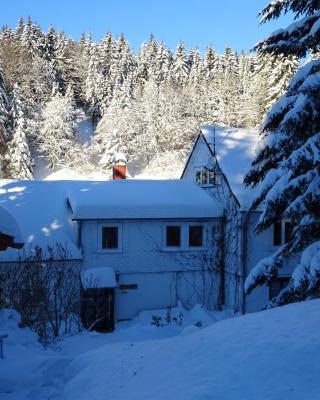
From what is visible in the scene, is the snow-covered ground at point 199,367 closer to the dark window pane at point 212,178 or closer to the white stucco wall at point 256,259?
the white stucco wall at point 256,259

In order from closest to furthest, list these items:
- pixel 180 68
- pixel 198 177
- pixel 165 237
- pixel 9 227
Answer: pixel 9 227 → pixel 165 237 → pixel 198 177 → pixel 180 68

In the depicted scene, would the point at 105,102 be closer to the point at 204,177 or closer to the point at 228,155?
the point at 204,177

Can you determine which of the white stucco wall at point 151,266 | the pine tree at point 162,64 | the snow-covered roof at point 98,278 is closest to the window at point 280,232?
the white stucco wall at point 151,266

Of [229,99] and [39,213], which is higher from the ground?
[229,99]

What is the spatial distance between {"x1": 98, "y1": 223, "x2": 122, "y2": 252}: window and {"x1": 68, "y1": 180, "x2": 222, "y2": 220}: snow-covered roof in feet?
2.02

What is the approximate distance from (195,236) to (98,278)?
489 centimetres

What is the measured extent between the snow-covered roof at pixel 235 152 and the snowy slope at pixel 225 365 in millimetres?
11249

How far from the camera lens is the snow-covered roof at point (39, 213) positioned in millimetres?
18266

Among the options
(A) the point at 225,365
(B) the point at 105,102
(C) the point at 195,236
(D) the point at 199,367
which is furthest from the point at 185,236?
(B) the point at 105,102

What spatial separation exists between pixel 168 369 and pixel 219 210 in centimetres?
1397

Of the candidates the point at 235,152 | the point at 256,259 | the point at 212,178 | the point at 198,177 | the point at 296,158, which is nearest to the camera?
the point at 296,158

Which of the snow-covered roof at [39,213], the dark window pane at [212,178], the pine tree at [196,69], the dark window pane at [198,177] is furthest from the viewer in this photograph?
the pine tree at [196,69]

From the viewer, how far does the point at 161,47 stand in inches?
3438

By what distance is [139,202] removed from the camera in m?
19.0
